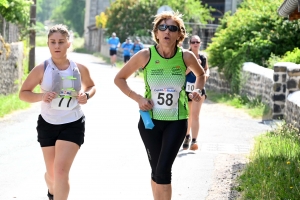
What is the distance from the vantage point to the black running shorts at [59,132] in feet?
22.4

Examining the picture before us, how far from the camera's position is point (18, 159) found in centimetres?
1076

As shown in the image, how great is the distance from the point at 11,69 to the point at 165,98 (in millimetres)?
13389

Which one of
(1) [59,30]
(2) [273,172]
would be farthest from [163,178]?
(2) [273,172]

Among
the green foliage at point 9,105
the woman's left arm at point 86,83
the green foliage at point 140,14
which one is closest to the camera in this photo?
the woman's left arm at point 86,83

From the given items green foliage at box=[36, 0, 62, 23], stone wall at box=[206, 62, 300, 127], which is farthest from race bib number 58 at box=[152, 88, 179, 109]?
green foliage at box=[36, 0, 62, 23]

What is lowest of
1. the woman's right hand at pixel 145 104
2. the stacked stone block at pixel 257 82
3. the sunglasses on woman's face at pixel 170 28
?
the stacked stone block at pixel 257 82

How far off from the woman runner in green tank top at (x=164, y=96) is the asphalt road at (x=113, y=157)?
174 centimetres

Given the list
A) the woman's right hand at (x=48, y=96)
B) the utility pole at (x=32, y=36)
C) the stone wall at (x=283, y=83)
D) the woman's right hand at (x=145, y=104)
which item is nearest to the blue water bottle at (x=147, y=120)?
the woman's right hand at (x=145, y=104)

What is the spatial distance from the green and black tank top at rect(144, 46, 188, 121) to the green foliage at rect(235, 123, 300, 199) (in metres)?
1.41

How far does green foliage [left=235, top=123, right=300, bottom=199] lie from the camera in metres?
7.60

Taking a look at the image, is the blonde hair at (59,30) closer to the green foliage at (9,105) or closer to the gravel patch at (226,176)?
the gravel patch at (226,176)

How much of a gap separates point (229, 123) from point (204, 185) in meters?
7.42

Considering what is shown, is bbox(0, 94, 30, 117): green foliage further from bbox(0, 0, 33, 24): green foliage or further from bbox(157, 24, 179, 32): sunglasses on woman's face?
bbox(157, 24, 179, 32): sunglasses on woman's face

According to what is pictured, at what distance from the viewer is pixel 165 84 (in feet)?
22.0
